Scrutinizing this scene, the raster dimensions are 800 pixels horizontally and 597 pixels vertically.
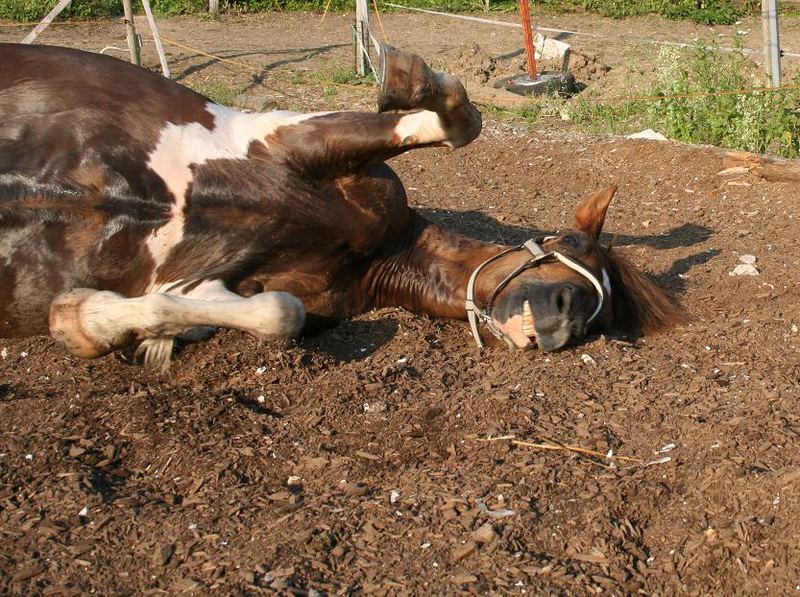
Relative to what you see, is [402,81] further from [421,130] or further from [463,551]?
[463,551]

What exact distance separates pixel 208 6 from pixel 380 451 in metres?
13.8

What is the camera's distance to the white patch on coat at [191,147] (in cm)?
418

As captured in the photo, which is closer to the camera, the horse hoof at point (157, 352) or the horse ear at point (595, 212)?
the horse hoof at point (157, 352)

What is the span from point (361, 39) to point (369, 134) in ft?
24.6

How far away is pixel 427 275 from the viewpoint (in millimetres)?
4801

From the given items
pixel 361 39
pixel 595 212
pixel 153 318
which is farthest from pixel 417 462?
pixel 361 39

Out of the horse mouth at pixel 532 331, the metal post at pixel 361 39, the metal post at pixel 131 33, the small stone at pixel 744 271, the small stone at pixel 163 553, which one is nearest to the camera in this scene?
the small stone at pixel 163 553

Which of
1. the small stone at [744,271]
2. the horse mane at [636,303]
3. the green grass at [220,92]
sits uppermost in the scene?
the horse mane at [636,303]

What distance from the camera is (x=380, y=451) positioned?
3.50 metres

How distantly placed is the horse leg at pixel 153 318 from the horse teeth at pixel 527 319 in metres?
0.94

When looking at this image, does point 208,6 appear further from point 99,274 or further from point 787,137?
point 99,274

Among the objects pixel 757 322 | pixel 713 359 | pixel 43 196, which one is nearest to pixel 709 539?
pixel 713 359

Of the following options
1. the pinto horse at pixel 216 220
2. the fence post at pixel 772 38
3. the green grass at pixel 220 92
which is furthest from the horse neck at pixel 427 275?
the green grass at pixel 220 92

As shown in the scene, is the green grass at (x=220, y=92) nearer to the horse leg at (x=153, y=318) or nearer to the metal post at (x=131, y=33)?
the metal post at (x=131, y=33)
